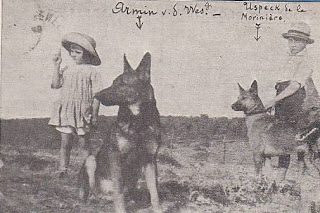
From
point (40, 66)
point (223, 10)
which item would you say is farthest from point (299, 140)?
point (40, 66)

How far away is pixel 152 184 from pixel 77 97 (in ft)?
1.63

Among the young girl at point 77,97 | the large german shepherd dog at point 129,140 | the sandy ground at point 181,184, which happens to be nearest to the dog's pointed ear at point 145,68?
the large german shepherd dog at point 129,140

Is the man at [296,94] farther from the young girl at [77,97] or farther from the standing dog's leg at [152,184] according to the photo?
the young girl at [77,97]

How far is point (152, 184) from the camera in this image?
219 cm

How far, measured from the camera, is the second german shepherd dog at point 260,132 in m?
2.22

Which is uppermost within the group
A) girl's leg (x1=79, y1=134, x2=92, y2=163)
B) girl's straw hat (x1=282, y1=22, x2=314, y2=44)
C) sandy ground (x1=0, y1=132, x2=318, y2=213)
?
girl's straw hat (x1=282, y1=22, x2=314, y2=44)

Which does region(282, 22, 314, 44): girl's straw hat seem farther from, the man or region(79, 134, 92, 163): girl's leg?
region(79, 134, 92, 163): girl's leg

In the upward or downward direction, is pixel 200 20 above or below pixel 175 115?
above

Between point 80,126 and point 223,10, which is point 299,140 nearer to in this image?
point 223,10

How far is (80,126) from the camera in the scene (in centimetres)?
221

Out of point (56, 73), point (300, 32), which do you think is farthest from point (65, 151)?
point (300, 32)

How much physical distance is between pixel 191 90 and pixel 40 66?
66 cm

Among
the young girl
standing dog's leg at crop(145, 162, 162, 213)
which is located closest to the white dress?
the young girl

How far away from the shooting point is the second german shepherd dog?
7.27ft
